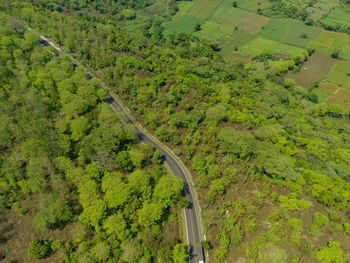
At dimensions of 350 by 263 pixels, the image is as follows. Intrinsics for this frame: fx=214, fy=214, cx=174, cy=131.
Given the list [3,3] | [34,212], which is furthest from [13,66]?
[3,3]

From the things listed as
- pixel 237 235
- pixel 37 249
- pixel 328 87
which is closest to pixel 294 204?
pixel 237 235

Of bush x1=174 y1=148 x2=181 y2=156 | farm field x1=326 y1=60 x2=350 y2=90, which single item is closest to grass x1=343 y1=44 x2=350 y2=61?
farm field x1=326 y1=60 x2=350 y2=90

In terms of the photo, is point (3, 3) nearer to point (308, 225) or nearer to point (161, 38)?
point (161, 38)

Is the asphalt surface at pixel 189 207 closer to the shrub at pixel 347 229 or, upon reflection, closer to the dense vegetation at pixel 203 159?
the dense vegetation at pixel 203 159

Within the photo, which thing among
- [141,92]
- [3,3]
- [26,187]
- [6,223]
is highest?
[3,3]

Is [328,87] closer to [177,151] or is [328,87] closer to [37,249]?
[177,151]

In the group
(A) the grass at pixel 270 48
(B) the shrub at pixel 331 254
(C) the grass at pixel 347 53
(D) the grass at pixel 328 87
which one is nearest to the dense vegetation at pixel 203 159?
(B) the shrub at pixel 331 254

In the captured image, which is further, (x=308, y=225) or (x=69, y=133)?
(x=69, y=133)
